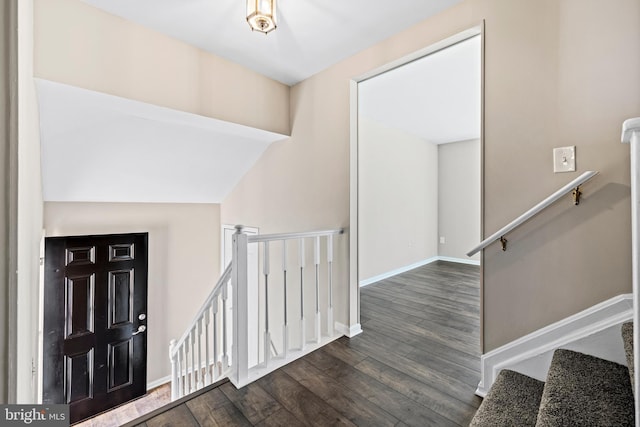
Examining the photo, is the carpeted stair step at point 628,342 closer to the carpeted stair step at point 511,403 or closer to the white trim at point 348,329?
the carpeted stair step at point 511,403

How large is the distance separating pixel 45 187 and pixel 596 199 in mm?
4245

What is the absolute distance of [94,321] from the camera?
3121 millimetres

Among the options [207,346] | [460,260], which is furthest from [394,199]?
[207,346]

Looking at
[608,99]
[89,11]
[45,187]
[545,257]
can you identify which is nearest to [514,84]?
[608,99]

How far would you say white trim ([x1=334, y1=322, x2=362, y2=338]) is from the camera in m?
2.41

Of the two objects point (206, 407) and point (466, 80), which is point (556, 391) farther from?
point (466, 80)

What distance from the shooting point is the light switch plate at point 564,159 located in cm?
139

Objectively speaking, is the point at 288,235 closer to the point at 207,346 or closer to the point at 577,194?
the point at 207,346

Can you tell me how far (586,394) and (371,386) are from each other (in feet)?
3.44

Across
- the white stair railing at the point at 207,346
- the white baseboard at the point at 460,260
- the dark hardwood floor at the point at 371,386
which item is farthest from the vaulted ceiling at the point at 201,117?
the white baseboard at the point at 460,260

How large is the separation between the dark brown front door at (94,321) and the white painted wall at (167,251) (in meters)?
0.13

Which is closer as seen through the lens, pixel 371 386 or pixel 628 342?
pixel 628 342

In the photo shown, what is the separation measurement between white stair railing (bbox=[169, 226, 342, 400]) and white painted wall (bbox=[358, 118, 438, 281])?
138cm

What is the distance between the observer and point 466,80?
112 inches
